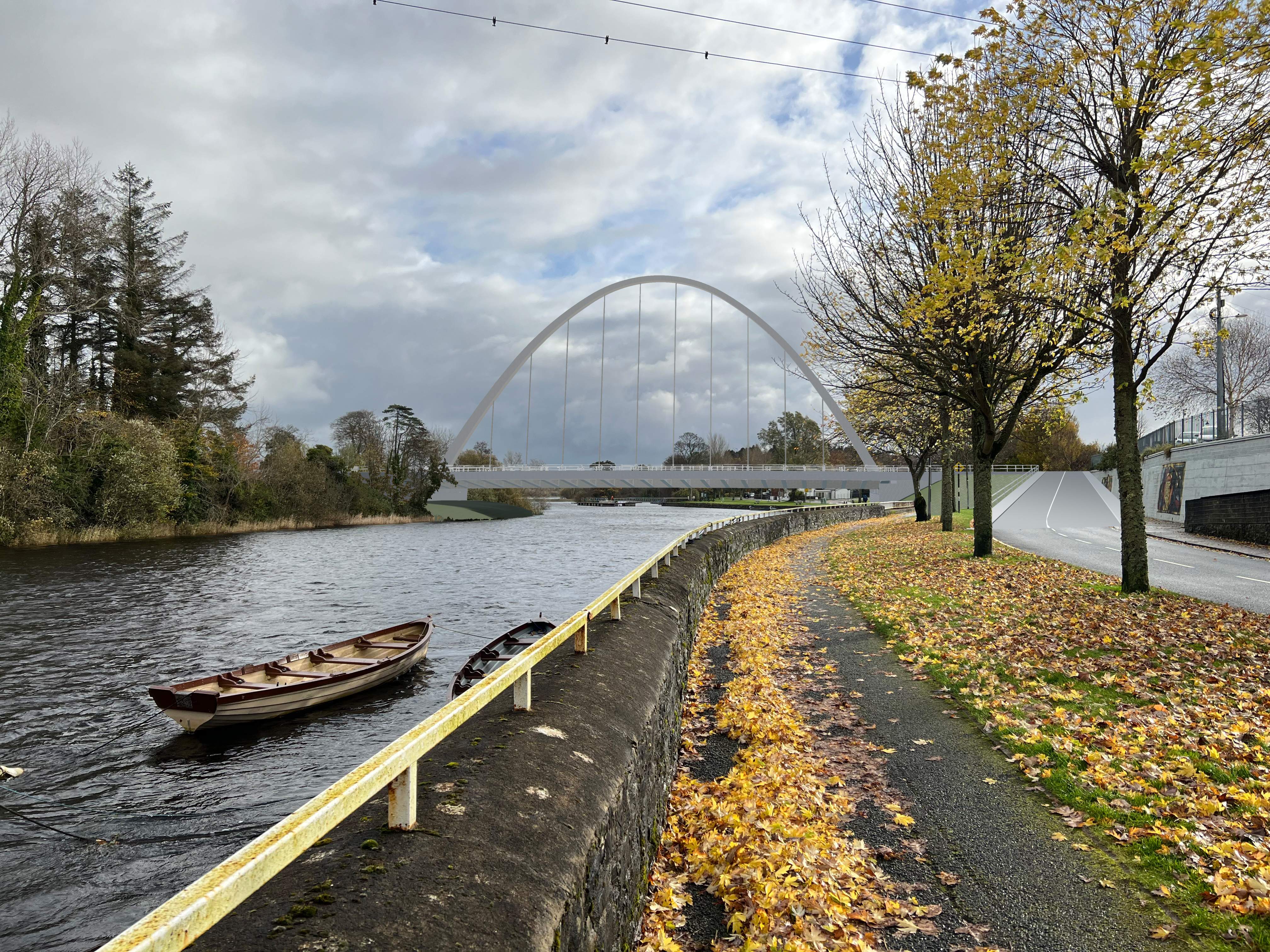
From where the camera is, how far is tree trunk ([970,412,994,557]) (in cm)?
1628

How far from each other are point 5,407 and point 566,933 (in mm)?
33342

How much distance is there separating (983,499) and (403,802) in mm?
16957

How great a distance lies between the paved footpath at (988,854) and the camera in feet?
11.3

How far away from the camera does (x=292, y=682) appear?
980 centimetres

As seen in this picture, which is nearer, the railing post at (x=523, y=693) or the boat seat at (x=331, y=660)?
the railing post at (x=523, y=693)

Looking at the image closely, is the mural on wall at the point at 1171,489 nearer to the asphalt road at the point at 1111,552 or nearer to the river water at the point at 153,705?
the asphalt road at the point at 1111,552

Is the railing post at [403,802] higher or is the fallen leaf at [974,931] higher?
the railing post at [403,802]

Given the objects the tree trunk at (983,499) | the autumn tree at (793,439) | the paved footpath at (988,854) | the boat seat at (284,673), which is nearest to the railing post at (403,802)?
the paved footpath at (988,854)

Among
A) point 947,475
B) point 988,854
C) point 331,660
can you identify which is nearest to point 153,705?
point 331,660

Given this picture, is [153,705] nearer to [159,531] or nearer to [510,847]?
[510,847]

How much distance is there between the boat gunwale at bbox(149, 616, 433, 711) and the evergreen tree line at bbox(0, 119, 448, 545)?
22.8m

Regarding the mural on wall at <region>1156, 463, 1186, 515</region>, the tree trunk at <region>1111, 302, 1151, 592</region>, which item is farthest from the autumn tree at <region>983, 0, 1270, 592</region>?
the mural on wall at <region>1156, 463, 1186, 515</region>

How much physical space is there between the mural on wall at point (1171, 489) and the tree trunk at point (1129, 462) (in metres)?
21.5

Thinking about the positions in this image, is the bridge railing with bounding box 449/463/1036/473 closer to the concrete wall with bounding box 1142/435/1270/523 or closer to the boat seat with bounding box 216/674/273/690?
the concrete wall with bounding box 1142/435/1270/523
